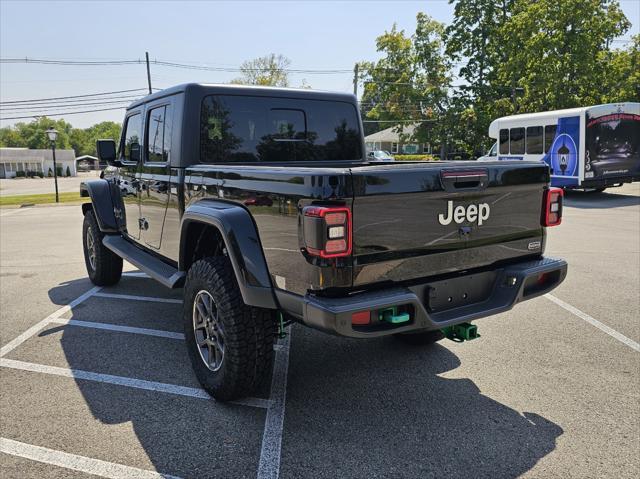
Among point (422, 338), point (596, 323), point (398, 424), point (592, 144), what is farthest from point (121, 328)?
point (592, 144)

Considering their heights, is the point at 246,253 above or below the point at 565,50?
below

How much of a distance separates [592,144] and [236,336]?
15665mm

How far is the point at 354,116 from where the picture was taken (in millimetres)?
4785

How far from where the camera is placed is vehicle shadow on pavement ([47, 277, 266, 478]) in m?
2.69

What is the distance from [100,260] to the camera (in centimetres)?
599

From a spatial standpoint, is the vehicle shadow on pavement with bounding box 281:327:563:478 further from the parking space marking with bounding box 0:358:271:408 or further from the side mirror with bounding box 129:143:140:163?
the side mirror with bounding box 129:143:140:163

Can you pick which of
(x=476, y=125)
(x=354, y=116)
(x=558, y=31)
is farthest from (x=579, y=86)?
(x=354, y=116)

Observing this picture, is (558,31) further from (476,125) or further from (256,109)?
(256,109)

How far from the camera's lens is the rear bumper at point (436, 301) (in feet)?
8.10

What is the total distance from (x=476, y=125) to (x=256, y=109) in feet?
105

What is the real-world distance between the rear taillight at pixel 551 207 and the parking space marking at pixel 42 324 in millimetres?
4324

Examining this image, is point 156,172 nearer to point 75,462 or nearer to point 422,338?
point 75,462

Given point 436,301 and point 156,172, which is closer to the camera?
point 436,301

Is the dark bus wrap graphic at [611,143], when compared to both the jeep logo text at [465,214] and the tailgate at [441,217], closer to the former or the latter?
the tailgate at [441,217]
